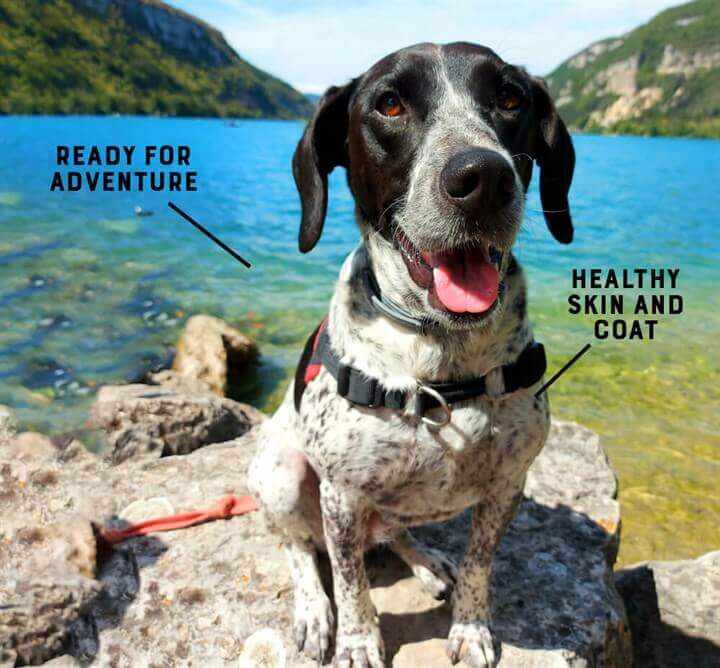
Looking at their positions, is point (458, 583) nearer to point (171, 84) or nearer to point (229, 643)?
point (229, 643)

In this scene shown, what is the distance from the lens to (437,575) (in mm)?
2988

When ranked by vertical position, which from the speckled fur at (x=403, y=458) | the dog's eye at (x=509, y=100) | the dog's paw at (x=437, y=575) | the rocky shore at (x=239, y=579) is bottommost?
the rocky shore at (x=239, y=579)

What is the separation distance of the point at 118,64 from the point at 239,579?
10355 centimetres

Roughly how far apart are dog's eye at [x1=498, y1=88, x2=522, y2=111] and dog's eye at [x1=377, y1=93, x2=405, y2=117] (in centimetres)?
35

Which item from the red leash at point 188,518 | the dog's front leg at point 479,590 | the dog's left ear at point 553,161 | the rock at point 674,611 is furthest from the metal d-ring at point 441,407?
the rock at point 674,611

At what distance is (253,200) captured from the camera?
23.3 m

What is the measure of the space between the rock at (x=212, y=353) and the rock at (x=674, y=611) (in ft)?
14.7

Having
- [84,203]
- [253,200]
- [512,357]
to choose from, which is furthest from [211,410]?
[253,200]

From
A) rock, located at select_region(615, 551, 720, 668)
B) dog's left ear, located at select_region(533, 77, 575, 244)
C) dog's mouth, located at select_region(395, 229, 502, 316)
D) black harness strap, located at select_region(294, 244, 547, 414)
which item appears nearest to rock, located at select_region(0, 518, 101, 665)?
black harness strap, located at select_region(294, 244, 547, 414)

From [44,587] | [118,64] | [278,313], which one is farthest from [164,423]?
[118,64]

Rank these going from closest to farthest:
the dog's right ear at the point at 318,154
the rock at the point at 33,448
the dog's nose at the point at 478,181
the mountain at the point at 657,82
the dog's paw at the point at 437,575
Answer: the dog's nose at the point at 478,181
the dog's right ear at the point at 318,154
the dog's paw at the point at 437,575
the rock at the point at 33,448
the mountain at the point at 657,82

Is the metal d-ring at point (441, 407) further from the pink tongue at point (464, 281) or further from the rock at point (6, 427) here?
the rock at point (6, 427)

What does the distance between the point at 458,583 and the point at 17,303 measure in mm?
8231

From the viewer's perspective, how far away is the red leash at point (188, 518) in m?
3.28
